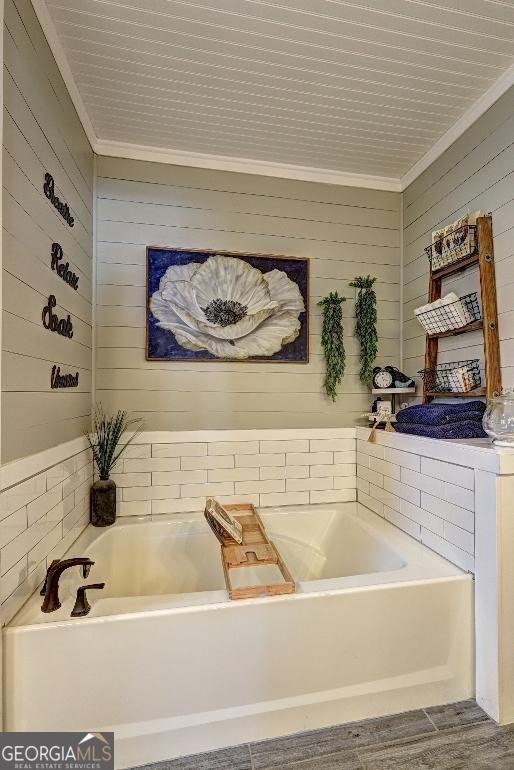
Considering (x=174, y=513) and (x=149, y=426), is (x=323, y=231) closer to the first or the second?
(x=149, y=426)

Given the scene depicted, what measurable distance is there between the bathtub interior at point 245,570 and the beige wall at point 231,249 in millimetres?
557

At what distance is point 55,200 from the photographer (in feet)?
5.04

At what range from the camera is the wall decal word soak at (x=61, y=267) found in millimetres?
1534

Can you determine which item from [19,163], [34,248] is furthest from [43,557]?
[19,163]

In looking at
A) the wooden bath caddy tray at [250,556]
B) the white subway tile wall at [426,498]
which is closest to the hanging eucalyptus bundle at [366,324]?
the white subway tile wall at [426,498]

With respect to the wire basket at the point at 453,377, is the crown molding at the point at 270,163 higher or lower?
higher

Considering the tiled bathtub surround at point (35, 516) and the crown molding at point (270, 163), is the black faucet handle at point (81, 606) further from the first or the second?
the crown molding at point (270, 163)

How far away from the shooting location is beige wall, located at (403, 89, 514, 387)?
5.55 feet

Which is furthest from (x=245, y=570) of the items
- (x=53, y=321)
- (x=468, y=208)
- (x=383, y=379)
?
(x=468, y=208)

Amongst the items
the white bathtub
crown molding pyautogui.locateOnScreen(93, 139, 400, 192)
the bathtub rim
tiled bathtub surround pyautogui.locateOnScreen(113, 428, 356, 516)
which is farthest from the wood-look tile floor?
crown molding pyautogui.locateOnScreen(93, 139, 400, 192)

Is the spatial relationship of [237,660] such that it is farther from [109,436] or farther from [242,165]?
[242,165]

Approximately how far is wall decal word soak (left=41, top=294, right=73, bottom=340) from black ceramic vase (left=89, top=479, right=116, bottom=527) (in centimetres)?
82

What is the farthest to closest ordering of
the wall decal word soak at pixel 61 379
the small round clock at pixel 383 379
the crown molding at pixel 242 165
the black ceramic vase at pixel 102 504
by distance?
the small round clock at pixel 383 379, the crown molding at pixel 242 165, the black ceramic vase at pixel 102 504, the wall decal word soak at pixel 61 379

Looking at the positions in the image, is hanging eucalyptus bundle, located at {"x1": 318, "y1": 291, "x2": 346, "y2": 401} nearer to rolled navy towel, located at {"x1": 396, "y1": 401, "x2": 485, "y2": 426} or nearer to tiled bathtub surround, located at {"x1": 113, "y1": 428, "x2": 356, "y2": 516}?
tiled bathtub surround, located at {"x1": 113, "y1": 428, "x2": 356, "y2": 516}
